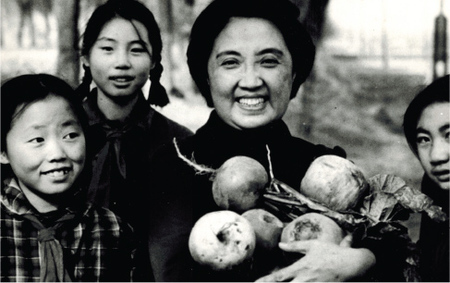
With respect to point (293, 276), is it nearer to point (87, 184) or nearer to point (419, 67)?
point (87, 184)

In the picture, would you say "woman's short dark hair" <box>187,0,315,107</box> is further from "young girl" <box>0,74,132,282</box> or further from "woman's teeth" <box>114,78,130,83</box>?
"young girl" <box>0,74,132,282</box>

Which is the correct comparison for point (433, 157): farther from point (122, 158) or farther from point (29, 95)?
point (29, 95)

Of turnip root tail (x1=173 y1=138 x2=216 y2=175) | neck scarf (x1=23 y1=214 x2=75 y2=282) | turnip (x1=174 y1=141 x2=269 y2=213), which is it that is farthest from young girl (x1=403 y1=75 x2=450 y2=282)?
neck scarf (x1=23 y1=214 x2=75 y2=282)

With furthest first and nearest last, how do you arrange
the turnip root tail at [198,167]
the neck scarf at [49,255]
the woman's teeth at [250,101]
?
the woman's teeth at [250,101] < the turnip root tail at [198,167] < the neck scarf at [49,255]

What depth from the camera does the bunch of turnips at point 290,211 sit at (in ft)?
6.17

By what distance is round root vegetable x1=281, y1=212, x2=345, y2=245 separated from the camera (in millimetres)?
1923

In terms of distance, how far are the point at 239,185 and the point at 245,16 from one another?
70cm

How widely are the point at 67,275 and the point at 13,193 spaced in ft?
1.11

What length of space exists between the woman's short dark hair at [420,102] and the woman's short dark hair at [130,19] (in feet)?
3.20

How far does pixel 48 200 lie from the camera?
6.86 feet

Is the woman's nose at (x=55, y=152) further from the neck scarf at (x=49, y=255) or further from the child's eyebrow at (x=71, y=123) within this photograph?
the neck scarf at (x=49, y=255)

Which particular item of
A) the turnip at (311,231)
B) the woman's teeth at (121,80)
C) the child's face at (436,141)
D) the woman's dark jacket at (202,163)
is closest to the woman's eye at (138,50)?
the woman's teeth at (121,80)

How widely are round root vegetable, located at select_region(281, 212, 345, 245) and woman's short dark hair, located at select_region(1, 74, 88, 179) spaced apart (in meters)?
0.82

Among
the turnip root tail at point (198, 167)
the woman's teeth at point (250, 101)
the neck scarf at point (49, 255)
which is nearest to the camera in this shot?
the neck scarf at point (49, 255)
